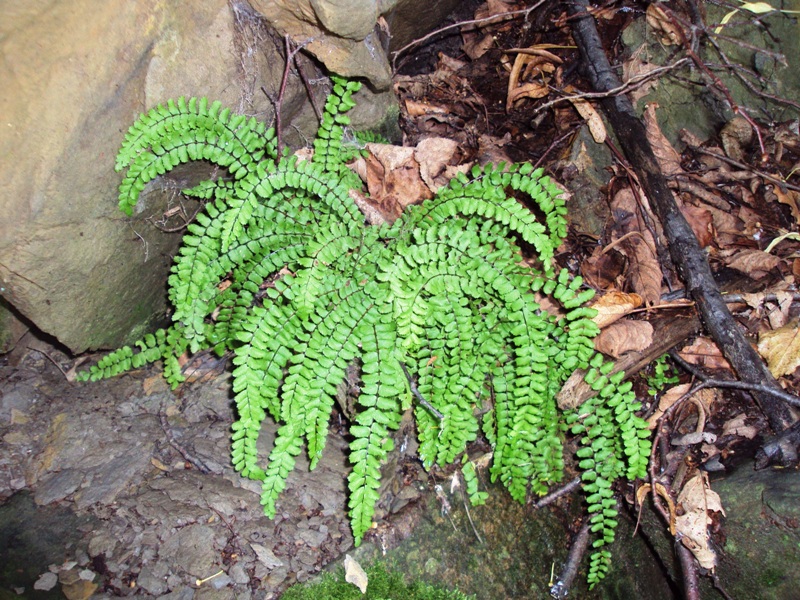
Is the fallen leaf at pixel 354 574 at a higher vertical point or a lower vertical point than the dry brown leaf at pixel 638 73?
lower

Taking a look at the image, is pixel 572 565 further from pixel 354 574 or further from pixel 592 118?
pixel 592 118

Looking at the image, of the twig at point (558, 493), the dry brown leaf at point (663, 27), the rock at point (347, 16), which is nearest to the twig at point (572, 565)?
the twig at point (558, 493)

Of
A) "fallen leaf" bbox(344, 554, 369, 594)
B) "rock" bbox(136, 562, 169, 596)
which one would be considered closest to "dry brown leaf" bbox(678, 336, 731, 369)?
"fallen leaf" bbox(344, 554, 369, 594)

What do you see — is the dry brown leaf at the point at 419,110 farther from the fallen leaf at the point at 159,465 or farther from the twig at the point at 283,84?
the fallen leaf at the point at 159,465

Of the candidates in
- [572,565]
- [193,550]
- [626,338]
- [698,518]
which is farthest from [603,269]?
[193,550]

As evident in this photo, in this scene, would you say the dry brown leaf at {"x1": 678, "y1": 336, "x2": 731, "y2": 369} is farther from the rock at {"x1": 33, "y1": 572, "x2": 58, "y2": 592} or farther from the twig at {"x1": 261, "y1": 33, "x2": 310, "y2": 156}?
the rock at {"x1": 33, "y1": 572, "x2": 58, "y2": 592}

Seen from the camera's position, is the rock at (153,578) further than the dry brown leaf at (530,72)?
No
